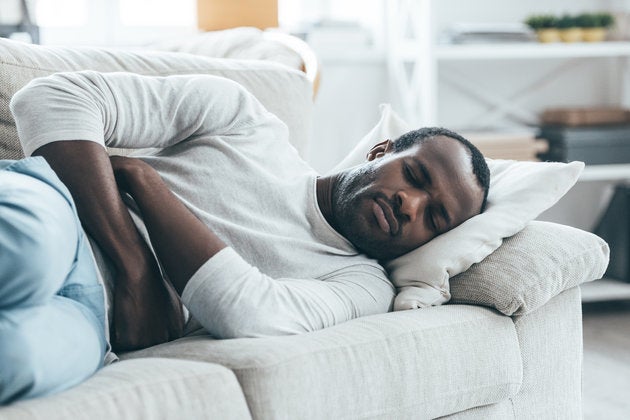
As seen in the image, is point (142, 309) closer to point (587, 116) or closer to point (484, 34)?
point (484, 34)

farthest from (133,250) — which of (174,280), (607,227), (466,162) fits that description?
(607,227)

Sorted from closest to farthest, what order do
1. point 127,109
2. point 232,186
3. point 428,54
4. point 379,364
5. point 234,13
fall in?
point 379,364
point 127,109
point 232,186
point 234,13
point 428,54

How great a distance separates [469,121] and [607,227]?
659mm

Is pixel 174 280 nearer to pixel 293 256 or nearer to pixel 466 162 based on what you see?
pixel 293 256

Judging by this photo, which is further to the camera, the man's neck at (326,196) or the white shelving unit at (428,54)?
the white shelving unit at (428,54)

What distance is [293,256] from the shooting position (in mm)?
1560

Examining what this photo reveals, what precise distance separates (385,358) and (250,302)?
0.73 feet

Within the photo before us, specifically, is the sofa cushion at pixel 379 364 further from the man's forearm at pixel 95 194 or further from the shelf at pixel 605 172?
the shelf at pixel 605 172

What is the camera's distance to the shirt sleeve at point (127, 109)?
1.39 m

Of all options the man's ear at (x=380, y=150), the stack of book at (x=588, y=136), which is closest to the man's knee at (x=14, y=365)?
the man's ear at (x=380, y=150)

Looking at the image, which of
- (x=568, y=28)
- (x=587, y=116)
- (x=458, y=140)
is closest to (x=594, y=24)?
(x=568, y=28)

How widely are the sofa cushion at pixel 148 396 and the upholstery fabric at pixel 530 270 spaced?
548 millimetres

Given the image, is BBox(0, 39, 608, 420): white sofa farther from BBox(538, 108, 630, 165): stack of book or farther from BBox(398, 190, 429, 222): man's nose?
BBox(538, 108, 630, 165): stack of book

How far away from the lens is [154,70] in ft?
6.09
